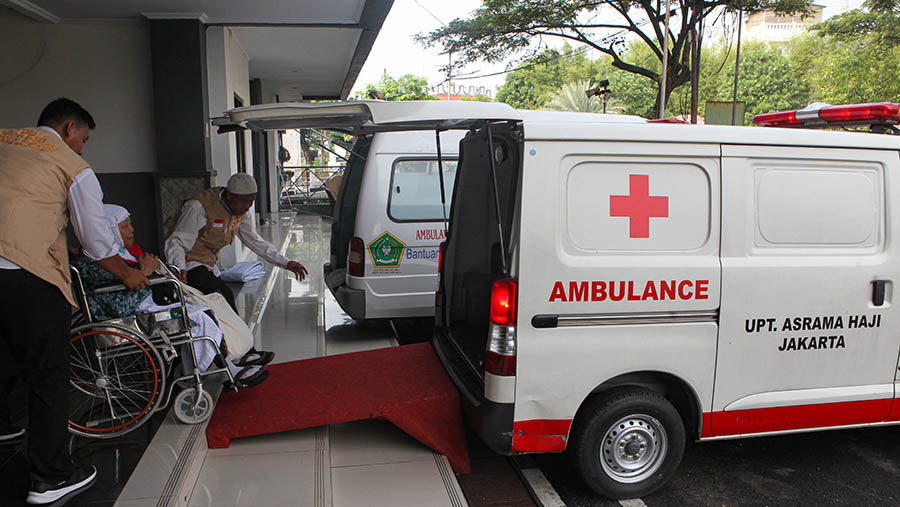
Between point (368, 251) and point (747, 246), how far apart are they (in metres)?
3.47

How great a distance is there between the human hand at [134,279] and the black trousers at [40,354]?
0.45 m

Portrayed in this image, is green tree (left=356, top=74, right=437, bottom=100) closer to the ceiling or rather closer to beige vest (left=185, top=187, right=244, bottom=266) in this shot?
the ceiling

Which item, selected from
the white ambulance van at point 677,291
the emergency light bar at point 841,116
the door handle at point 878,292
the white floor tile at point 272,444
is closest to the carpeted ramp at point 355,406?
the white floor tile at point 272,444

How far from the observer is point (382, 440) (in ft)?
13.6

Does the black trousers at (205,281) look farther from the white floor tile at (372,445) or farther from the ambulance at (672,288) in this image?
the ambulance at (672,288)

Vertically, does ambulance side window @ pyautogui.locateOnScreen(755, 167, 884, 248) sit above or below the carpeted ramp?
above

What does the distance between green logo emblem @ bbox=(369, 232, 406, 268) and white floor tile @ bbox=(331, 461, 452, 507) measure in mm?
2572

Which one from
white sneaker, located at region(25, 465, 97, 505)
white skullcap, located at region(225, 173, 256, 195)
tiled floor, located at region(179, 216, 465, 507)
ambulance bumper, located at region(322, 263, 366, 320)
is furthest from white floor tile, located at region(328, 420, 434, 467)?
white skullcap, located at region(225, 173, 256, 195)

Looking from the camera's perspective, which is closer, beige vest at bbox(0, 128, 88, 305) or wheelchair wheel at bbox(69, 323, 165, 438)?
beige vest at bbox(0, 128, 88, 305)

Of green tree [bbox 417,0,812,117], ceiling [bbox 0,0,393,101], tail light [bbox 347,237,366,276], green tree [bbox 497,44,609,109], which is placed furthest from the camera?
green tree [bbox 497,44,609,109]

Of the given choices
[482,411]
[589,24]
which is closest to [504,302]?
[482,411]

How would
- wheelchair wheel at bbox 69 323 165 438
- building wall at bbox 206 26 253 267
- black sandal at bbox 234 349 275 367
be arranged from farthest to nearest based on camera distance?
building wall at bbox 206 26 253 267 → black sandal at bbox 234 349 275 367 → wheelchair wheel at bbox 69 323 165 438

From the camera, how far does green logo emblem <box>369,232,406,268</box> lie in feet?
20.0

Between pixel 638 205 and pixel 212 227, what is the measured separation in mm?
3636
